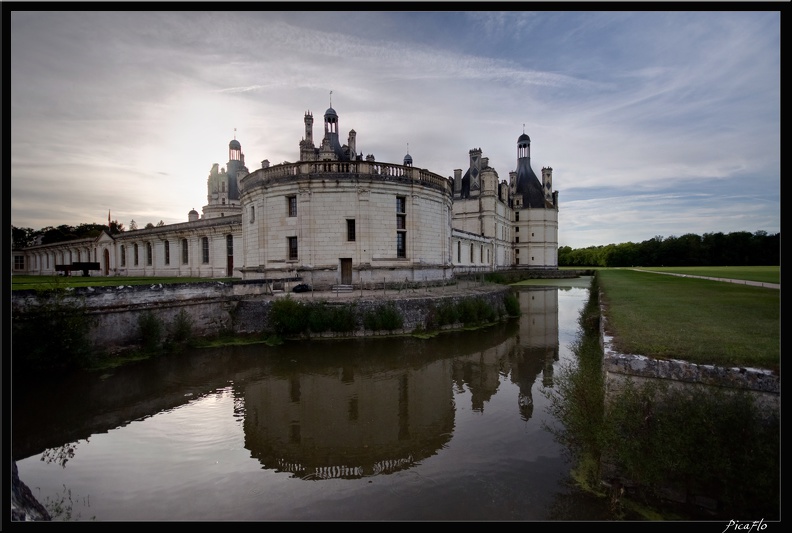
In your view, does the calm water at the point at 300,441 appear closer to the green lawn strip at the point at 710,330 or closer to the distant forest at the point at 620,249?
the green lawn strip at the point at 710,330

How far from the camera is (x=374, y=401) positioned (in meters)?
9.02

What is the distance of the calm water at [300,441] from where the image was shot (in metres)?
5.14

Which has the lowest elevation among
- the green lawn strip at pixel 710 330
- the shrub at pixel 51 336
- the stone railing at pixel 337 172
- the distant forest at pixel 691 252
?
the shrub at pixel 51 336

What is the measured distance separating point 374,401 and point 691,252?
30985 millimetres

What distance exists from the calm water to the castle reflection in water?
4 cm

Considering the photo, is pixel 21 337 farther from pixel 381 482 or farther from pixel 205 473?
pixel 381 482

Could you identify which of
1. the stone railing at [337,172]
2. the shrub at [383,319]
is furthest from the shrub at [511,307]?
the stone railing at [337,172]

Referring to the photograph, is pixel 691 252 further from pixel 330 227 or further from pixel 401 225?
pixel 330 227

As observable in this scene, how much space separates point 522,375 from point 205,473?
27.3ft

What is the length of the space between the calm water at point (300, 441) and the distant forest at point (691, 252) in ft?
15.5

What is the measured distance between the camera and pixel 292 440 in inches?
278

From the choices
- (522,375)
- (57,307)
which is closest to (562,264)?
(522,375)
